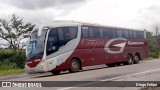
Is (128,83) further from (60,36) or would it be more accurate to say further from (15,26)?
(15,26)

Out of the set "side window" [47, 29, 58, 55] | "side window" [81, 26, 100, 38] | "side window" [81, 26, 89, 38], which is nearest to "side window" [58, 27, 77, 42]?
"side window" [47, 29, 58, 55]

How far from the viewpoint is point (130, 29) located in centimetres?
3092

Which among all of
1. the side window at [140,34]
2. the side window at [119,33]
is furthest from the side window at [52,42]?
the side window at [140,34]

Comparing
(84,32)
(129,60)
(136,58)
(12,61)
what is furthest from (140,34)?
(12,61)

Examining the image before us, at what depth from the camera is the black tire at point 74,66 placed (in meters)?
22.9

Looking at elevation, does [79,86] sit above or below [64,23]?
below

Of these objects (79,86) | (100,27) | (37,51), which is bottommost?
(79,86)

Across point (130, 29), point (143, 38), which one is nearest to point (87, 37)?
point (130, 29)

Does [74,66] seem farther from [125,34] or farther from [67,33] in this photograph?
[125,34]

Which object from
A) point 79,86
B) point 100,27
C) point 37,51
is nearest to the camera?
point 79,86

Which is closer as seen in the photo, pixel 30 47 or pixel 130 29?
pixel 30 47

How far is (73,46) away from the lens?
75.9 feet

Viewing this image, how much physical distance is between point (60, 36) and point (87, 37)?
10.1 ft

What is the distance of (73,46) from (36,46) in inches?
106
